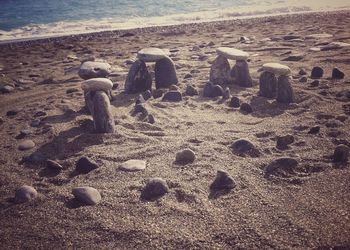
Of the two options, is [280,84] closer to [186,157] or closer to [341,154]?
[341,154]

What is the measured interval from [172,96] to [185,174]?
234 cm

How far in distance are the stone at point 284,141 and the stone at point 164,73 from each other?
2852mm

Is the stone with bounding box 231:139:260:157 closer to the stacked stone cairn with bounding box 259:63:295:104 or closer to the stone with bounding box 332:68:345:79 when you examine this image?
the stacked stone cairn with bounding box 259:63:295:104

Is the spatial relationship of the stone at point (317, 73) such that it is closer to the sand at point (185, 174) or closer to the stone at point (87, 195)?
the sand at point (185, 174)

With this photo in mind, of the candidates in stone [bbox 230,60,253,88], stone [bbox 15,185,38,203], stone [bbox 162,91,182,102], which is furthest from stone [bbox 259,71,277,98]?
stone [bbox 15,185,38,203]

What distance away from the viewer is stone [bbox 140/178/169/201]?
9.40 ft

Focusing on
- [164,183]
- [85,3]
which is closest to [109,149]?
[164,183]

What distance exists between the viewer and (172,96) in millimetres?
5320

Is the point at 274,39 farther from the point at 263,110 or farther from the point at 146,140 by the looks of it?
the point at 146,140

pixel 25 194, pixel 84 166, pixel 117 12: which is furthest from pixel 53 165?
pixel 117 12

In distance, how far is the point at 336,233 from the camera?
7.52 ft

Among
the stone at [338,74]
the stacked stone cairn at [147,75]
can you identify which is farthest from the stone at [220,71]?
the stone at [338,74]

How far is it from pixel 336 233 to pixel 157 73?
430cm

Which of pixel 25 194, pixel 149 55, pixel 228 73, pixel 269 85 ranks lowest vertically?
pixel 25 194
